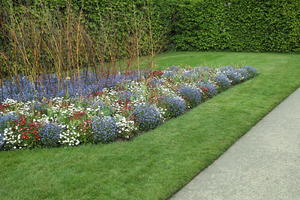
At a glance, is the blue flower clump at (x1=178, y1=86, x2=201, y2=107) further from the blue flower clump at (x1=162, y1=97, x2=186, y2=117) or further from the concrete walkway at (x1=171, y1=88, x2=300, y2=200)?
the concrete walkway at (x1=171, y1=88, x2=300, y2=200)

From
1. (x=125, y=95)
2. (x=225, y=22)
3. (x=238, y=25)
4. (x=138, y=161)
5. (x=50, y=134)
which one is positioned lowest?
(x=138, y=161)

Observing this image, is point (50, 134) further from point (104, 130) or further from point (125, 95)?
point (125, 95)

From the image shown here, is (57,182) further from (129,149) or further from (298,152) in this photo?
(298,152)

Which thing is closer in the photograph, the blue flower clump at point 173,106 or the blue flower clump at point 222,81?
the blue flower clump at point 173,106

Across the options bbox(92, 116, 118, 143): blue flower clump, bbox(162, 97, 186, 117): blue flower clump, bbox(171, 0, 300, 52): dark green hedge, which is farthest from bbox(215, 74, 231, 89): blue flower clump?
bbox(171, 0, 300, 52): dark green hedge

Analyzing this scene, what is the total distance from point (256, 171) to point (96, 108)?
9.57ft

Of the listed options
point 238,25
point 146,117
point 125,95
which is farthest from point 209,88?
point 238,25

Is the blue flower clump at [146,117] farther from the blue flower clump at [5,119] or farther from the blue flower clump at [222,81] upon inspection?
the blue flower clump at [222,81]

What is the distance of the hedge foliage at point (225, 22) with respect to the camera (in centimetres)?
1369

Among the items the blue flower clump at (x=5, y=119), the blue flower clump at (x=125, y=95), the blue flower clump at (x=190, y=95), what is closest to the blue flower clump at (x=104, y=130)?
the blue flower clump at (x=5, y=119)

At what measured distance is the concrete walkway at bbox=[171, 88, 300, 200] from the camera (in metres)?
3.66

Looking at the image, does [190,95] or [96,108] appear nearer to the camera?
[96,108]

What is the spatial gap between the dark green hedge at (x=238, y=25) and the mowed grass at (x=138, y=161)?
7.66m

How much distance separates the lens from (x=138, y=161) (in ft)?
14.9
